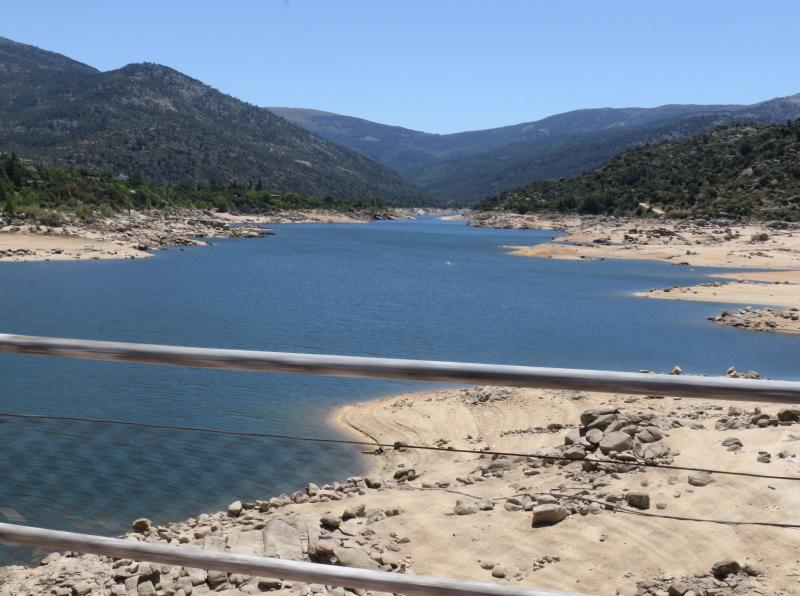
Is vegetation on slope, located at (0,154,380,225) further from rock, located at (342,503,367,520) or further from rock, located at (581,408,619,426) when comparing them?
rock, located at (342,503,367,520)

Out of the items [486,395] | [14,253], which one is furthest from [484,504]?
[14,253]

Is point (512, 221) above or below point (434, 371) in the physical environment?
below

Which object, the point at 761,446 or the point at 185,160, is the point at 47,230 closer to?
the point at 761,446

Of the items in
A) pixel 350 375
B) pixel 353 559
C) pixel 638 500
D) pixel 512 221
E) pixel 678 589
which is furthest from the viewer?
pixel 512 221

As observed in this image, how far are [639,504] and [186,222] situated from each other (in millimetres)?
84456

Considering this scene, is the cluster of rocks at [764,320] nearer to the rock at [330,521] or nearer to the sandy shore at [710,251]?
the sandy shore at [710,251]

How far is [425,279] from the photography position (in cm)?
4484

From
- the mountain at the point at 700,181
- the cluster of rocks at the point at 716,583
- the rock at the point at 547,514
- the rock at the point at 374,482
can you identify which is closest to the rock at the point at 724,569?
the cluster of rocks at the point at 716,583

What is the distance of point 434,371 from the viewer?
2.28 meters

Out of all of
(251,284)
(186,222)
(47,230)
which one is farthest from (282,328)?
(186,222)

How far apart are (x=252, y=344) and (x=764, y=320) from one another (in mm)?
15856

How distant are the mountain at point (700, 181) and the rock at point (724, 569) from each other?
68838mm

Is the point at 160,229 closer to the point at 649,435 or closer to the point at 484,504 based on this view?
the point at 649,435

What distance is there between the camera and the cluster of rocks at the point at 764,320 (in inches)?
982
